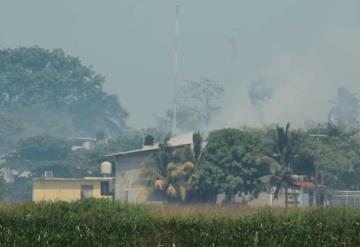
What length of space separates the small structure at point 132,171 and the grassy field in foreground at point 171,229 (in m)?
51.9

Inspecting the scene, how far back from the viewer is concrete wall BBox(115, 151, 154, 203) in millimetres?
116438

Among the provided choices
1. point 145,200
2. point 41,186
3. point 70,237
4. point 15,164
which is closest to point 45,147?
point 15,164

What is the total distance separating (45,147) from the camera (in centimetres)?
17150

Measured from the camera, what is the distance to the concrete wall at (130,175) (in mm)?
116438

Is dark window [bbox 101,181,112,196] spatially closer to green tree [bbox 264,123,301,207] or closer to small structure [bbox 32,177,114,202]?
small structure [bbox 32,177,114,202]

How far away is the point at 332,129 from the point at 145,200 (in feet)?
89.4

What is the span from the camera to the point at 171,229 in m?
45.7

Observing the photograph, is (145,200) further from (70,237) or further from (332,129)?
(70,237)

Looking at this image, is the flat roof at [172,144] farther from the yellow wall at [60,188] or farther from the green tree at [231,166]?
the yellow wall at [60,188]

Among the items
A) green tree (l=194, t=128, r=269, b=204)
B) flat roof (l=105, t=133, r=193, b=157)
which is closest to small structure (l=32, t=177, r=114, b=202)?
flat roof (l=105, t=133, r=193, b=157)

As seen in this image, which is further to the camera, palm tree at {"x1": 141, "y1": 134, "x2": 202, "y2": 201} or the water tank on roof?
the water tank on roof

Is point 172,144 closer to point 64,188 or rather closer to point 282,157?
point 64,188

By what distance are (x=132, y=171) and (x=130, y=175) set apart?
2.02ft

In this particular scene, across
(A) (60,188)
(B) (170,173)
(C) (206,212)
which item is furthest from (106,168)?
(C) (206,212)
